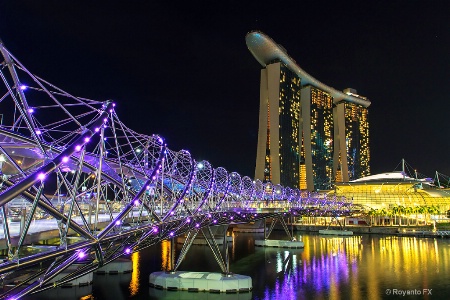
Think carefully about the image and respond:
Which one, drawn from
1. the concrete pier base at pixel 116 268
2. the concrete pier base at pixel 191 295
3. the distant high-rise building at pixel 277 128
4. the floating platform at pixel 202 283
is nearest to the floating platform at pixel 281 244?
the concrete pier base at pixel 116 268

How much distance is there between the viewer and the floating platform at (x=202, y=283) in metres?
40.5

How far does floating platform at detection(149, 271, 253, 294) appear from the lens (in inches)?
1593

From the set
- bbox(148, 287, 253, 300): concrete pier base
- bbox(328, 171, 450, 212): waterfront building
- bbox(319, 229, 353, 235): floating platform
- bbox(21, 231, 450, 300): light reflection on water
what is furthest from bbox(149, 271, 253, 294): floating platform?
bbox(328, 171, 450, 212): waterfront building

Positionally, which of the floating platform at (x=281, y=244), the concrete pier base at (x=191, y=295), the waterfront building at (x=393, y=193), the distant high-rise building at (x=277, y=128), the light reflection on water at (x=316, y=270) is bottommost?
the concrete pier base at (x=191, y=295)

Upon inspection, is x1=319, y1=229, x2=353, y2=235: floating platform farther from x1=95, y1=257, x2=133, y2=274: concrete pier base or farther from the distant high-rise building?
x1=95, y1=257, x2=133, y2=274: concrete pier base

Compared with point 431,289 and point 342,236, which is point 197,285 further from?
point 342,236

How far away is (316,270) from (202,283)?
1749 centimetres

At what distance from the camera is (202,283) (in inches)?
1597

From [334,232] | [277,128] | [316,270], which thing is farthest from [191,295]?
[277,128]

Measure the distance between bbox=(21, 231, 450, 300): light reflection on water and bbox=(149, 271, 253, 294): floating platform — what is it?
82cm

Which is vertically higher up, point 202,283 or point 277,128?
point 277,128

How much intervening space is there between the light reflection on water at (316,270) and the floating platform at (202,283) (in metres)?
0.82

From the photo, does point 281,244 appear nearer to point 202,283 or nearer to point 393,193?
point 202,283

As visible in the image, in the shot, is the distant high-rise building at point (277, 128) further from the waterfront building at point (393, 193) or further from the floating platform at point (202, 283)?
the floating platform at point (202, 283)
